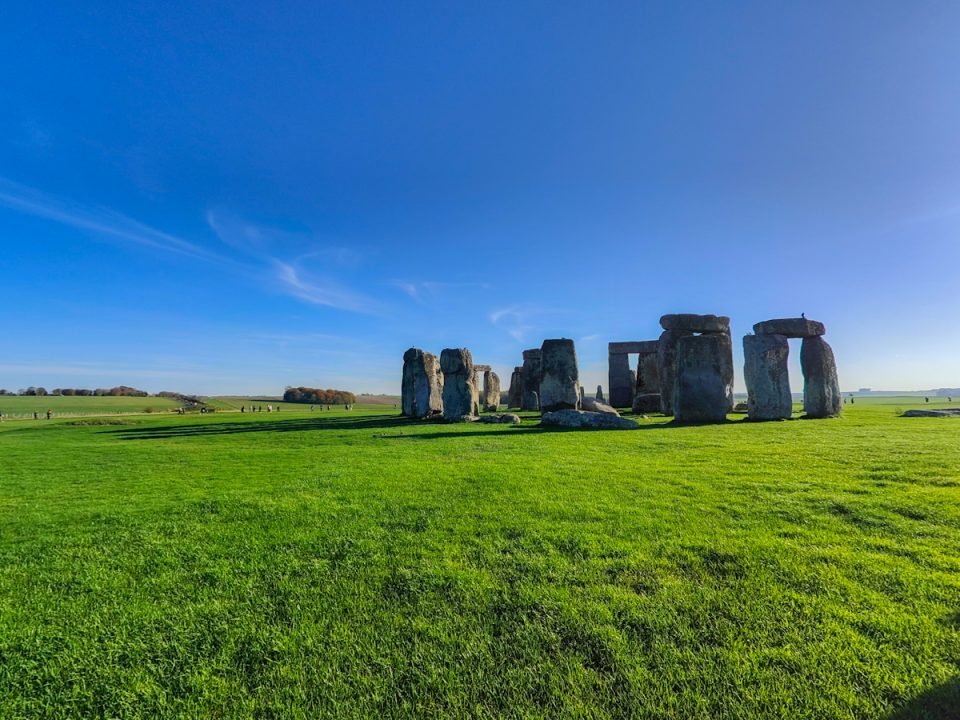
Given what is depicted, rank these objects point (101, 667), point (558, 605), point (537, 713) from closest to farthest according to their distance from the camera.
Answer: point (537, 713) → point (101, 667) → point (558, 605)

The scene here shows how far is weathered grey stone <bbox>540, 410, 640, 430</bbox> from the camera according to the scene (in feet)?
43.7

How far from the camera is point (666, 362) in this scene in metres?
19.6

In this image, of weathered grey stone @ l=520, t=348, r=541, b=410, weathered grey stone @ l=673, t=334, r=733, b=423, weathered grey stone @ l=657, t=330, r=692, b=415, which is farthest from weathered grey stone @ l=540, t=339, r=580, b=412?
weathered grey stone @ l=520, t=348, r=541, b=410

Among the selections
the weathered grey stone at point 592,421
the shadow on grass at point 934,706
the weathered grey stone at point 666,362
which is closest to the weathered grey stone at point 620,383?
the weathered grey stone at point 666,362

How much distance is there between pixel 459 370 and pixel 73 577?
14.7m

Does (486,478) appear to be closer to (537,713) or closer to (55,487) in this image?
(537,713)

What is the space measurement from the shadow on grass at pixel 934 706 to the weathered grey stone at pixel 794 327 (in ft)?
51.1

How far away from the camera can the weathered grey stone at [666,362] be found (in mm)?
18891

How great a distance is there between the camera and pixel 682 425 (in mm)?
13547

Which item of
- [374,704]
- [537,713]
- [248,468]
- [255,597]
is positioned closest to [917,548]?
[537,713]

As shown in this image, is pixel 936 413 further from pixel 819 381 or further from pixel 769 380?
pixel 769 380

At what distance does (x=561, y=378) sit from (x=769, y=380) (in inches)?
251

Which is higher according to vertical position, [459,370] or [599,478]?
[459,370]

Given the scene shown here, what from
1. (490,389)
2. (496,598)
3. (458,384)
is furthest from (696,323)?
(496,598)
